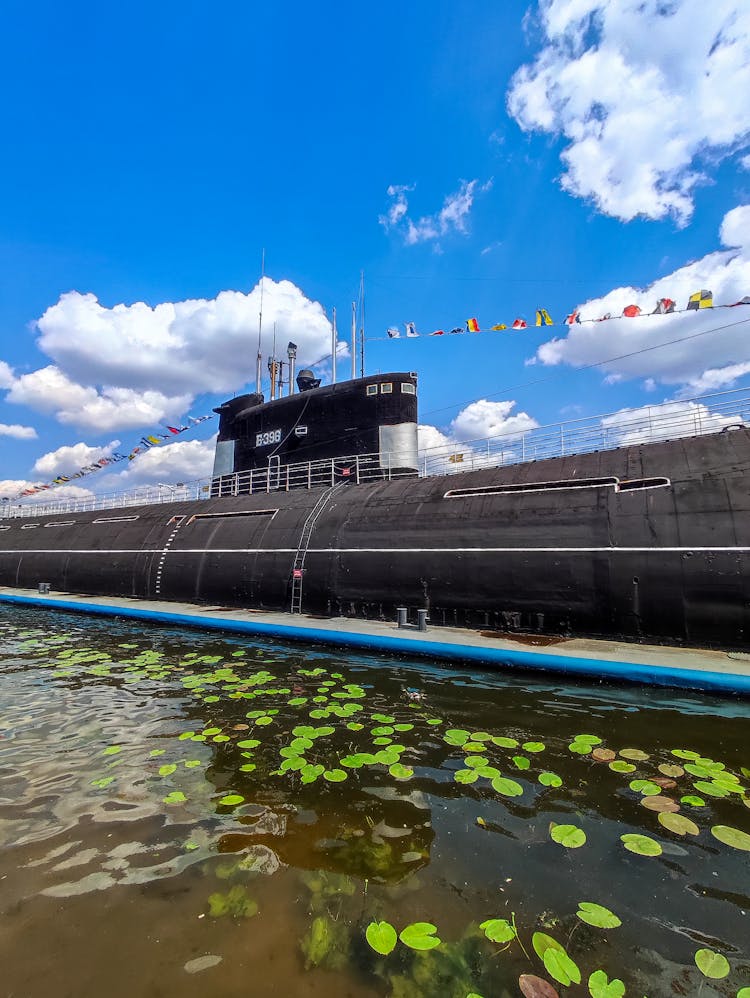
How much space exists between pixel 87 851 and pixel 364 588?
9.01 meters

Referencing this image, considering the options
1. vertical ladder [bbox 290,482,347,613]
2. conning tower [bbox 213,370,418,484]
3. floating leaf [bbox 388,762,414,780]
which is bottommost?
floating leaf [bbox 388,762,414,780]

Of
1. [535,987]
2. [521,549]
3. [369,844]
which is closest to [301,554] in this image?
[521,549]

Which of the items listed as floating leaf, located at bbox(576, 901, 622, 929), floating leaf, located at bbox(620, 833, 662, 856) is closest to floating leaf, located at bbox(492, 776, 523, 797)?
floating leaf, located at bbox(620, 833, 662, 856)

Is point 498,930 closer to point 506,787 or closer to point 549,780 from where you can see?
point 506,787

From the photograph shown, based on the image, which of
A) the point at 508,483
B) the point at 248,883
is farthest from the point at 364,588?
the point at 248,883

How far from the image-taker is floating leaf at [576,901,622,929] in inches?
107

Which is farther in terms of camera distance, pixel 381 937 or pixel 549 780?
pixel 549 780

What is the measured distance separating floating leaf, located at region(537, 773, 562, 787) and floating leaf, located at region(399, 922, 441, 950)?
193cm

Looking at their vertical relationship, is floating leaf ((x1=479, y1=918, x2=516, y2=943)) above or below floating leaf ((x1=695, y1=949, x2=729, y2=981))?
above

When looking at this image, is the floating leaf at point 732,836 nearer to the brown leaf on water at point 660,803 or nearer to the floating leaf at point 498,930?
the brown leaf on water at point 660,803

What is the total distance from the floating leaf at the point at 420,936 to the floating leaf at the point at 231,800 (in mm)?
1837

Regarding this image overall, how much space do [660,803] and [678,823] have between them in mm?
265

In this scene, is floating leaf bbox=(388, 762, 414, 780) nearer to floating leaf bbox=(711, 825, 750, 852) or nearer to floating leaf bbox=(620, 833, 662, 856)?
floating leaf bbox=(620, 833, 662, 856)

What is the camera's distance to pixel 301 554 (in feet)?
45.2
